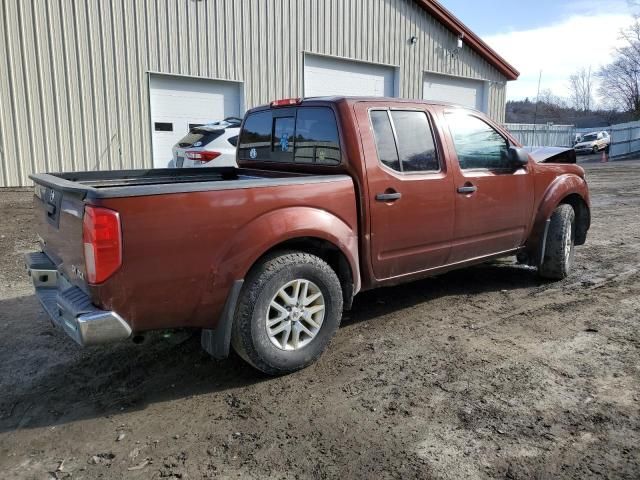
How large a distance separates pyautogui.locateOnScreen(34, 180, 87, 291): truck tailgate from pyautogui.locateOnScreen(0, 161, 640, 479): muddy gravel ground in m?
0.71

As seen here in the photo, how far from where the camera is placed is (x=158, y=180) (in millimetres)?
4750

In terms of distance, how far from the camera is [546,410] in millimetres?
3076

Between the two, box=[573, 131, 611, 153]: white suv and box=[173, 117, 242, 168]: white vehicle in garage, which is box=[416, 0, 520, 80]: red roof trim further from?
box=[573, 131, 611, 153]: white suv

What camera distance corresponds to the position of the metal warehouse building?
11.1 meters

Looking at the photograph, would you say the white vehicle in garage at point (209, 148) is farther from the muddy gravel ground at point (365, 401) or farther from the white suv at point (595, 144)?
the white suv at point (595, 144)

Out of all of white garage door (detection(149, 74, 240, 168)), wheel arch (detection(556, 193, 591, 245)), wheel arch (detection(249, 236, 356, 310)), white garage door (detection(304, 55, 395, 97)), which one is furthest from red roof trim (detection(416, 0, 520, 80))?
wheel arch (detection(249, 236, 356, 310))

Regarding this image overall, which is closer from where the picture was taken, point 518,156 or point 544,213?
point 518,156

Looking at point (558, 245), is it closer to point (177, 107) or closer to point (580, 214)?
point (580, 214)

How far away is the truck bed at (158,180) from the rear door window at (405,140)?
2.00ft

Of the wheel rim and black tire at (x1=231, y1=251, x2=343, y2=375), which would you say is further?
the wheel rim

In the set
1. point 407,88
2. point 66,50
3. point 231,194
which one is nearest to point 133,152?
point 66,50

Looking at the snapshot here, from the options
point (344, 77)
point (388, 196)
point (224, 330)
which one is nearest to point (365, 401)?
point (224, 330)

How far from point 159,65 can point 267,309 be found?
421 inches

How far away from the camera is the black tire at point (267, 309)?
3.34 meters
